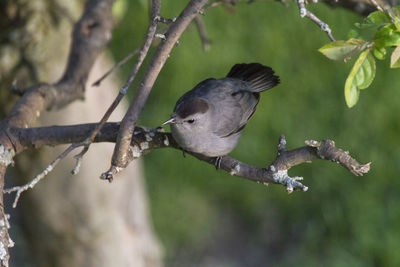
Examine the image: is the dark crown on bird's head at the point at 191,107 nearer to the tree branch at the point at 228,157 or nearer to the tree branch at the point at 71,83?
the tree branch at the point at 228,157

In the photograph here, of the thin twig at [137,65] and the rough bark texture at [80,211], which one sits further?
the rough bark texture at [80,211]

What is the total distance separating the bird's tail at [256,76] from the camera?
318 cm

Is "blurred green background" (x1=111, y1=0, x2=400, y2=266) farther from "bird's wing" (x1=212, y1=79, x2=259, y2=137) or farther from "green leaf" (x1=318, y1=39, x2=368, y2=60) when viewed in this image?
"green leaf" (x1=318, y1=39, x2=368, y2=60)

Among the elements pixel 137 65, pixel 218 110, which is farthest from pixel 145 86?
pixel 218 110

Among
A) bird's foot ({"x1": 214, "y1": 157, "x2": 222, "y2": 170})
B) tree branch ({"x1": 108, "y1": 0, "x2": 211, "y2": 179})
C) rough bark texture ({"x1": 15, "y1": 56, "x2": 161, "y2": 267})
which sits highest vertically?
tree branch ({"x1": 108, "y1": 0, "x2": 211, "y2": 179})

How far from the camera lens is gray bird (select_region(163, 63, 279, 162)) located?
9.11 feet

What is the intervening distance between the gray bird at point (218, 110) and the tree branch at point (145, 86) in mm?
588

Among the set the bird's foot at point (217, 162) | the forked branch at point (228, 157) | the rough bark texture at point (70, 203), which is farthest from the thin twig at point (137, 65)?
the rough bark texture at point (70, 203)

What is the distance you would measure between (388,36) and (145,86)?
784 millimetres

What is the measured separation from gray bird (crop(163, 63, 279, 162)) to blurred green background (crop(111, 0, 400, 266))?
265 centimetres

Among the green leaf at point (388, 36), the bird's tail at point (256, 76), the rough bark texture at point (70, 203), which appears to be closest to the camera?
the green leaf at point (388, 36)

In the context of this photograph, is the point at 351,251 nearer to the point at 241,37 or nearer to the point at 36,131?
the point at 241,37

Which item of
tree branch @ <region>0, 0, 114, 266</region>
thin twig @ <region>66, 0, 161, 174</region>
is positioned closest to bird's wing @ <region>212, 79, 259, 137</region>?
tree branch @ <region>0, 0, 114, 266</region>

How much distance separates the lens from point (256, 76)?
10.5ft
